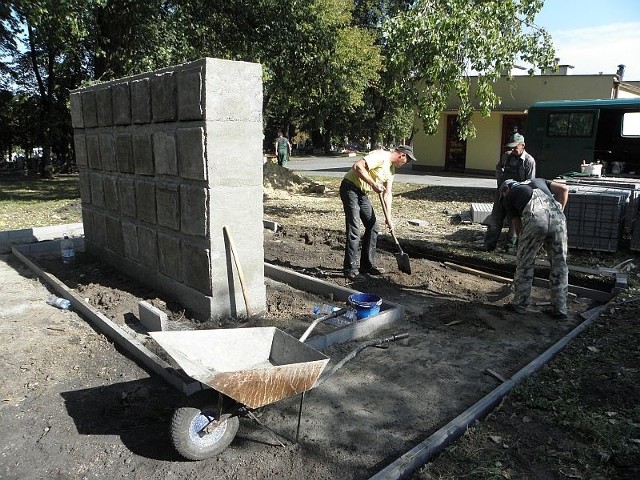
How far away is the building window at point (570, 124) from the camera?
1324cm

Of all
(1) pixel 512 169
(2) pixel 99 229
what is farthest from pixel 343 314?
(1) pixel 512 169

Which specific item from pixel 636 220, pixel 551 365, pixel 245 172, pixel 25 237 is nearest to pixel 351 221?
pixel 245 172

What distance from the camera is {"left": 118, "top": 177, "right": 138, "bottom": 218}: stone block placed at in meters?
5.89

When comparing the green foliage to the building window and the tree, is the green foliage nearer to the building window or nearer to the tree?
the tree

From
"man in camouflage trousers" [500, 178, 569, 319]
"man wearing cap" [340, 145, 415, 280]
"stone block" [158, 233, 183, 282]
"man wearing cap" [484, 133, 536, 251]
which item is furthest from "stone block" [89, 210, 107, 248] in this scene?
"man wearing cap" [484, 133, 536, 251]

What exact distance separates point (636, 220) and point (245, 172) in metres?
6.49

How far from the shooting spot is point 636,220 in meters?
7.97

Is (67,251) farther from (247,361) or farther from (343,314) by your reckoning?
(247,361)

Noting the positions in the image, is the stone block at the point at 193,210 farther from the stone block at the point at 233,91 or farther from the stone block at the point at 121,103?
the stone block at the point at 121,103

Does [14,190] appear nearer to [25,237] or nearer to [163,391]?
[25,237]

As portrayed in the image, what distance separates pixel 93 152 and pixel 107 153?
54cm

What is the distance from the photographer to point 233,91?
454 centimetres

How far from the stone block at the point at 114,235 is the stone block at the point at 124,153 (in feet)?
2.32

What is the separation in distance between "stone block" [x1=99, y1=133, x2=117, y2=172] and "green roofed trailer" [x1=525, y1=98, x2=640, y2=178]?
37.1 feet
